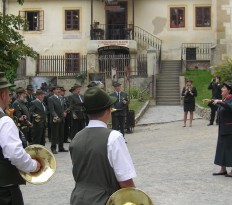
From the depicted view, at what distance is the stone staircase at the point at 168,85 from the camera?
103 ft

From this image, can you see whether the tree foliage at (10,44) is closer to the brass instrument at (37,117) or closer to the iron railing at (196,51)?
the brass instrument at (37,117)

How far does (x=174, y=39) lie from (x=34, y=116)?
27670 millimetres

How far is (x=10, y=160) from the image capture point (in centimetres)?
511

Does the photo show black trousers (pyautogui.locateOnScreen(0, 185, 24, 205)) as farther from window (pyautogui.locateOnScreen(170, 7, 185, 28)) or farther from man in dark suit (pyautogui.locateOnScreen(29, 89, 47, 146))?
window (pyautogui.locateOnScreen(170, 7, 185, 28))

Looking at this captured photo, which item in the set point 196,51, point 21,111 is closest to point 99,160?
point 21,111

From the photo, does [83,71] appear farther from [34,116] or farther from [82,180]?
[82,180]

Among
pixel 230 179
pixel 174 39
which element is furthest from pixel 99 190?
pixel 174 39

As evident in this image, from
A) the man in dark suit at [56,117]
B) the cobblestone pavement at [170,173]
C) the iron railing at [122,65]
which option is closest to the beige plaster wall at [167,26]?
the iron railing at [122,65]

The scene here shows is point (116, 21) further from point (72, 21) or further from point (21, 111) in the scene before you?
point (21, 111)

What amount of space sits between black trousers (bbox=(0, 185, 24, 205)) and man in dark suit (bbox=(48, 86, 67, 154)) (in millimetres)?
9650

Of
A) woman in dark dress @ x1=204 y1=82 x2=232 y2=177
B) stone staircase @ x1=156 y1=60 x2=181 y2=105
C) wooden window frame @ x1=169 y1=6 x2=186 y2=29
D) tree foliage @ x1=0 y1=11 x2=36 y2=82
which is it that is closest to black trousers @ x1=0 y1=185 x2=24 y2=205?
woman in dark dress @ x1=204 y1=82 x2=232 y2=177

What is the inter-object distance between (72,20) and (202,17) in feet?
31.9

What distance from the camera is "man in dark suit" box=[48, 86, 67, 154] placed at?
49.6ft

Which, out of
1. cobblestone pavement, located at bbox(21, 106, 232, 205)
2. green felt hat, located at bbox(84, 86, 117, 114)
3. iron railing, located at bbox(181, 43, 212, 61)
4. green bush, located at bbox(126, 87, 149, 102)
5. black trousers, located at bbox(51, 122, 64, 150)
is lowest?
cobblestone pavement, located at bbox(21, 106, 232, 205)
